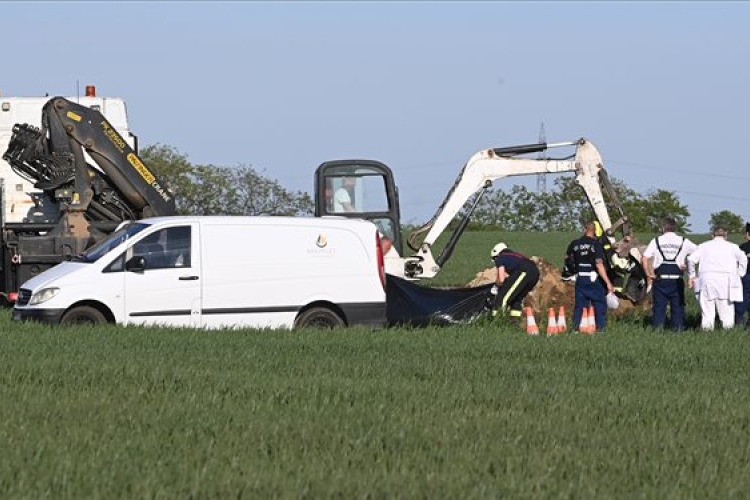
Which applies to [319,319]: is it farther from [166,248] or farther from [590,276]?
[590,276]

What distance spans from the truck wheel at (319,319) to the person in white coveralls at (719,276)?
528 cm

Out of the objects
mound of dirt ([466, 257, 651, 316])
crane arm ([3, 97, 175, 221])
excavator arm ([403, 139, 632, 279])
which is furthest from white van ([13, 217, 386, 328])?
excavator arm ([403, 139, 632, 279])

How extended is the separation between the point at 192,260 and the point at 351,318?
2.25 metres

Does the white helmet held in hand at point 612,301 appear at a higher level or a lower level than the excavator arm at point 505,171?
lower

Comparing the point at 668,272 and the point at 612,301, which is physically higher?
the point at 668,272

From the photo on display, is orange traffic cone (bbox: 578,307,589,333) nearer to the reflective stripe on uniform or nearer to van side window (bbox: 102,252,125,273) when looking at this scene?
the reflective stripe on uniform

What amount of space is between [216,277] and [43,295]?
2154mm

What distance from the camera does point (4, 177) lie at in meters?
25.4

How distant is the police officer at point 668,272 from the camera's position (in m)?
21.9

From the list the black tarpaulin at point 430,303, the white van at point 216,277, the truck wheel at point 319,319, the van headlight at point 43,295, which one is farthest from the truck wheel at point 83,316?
the black tarpaulin at point 430,303

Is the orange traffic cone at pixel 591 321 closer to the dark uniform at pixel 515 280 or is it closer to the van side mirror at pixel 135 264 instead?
the dark uniform at pixel 515 280

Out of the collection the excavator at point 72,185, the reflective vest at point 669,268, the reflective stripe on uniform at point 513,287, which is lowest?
the reflective stripe on uniform at point 513,287

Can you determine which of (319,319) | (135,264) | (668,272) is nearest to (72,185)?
(135,264)

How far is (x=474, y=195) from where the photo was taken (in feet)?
95.3
